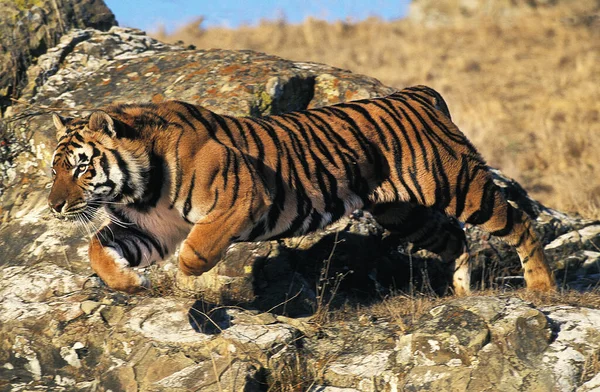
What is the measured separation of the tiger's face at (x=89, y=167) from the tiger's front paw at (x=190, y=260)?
534mm

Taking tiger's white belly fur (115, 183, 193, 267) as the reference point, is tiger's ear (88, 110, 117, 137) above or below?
above

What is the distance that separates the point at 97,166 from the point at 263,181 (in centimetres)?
102

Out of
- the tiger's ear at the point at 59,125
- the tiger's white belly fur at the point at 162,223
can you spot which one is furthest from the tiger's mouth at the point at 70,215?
the tiger's ear at the point at 59,125

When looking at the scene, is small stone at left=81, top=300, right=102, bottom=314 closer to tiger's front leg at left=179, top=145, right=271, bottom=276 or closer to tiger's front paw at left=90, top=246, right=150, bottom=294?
tiger's front paw at left=90, top=246, right=150, bottom=294

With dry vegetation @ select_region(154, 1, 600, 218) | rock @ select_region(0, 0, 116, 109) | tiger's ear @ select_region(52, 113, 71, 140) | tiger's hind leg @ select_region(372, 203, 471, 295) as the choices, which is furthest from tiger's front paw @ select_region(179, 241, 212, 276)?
dry vegetation @ select_region(154, 1, 600, 218)

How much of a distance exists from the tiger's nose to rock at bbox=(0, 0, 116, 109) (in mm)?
3495

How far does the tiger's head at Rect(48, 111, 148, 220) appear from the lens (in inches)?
189

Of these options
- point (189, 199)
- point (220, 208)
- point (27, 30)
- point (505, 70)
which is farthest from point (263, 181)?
point (505, 70)

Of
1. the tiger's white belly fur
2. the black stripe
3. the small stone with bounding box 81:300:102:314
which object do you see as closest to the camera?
the black stripe

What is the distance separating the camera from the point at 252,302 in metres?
5.94

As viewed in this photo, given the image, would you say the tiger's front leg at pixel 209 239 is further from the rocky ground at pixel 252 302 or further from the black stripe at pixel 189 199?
the rocky ground at pixel 252 302

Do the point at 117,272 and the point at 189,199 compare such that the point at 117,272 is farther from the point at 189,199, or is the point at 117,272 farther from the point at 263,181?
the point at 263,181

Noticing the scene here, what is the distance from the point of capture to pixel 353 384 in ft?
15.0

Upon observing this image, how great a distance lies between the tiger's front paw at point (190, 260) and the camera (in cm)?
475
